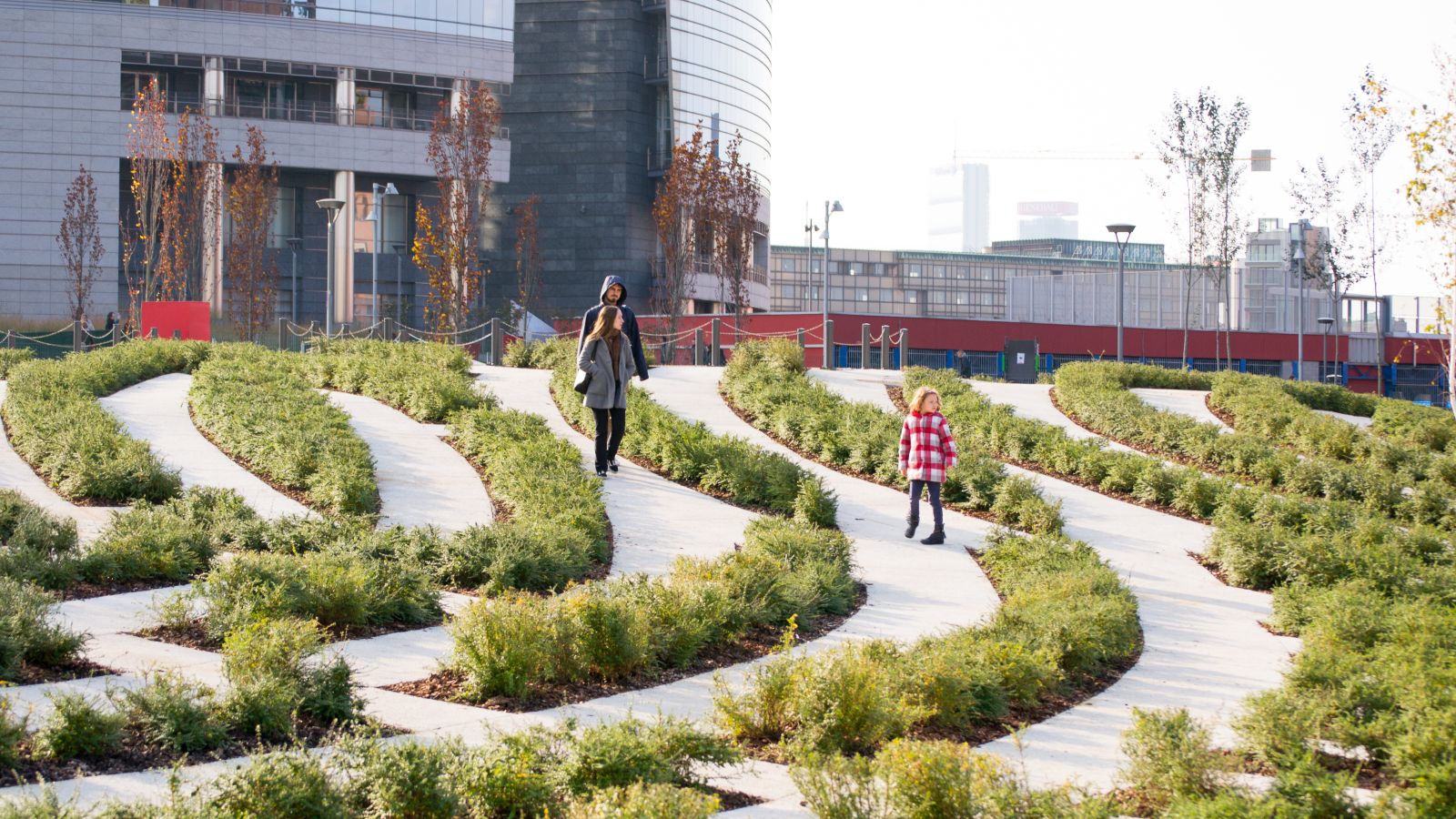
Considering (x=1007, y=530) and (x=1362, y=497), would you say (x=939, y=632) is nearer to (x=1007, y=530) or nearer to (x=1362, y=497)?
(x=1007, y=530)

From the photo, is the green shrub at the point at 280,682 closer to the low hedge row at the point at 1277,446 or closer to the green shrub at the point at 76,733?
the green shrub at the point at 76,733

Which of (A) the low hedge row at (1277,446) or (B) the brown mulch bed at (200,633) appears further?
(A) the low hedge row at (1277,446)

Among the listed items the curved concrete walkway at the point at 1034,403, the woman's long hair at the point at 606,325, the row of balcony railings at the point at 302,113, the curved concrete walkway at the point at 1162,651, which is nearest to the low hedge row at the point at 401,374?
the woman's long hair at the point at 606,325

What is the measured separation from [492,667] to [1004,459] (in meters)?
10.5

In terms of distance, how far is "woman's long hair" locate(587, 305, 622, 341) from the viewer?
13.5 meters

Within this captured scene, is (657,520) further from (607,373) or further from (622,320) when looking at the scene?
(622,320)

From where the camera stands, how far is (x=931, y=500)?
11844 mm

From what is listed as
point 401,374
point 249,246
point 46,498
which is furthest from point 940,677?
point 249,246

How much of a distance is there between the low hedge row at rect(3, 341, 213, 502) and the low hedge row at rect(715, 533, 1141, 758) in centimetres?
689

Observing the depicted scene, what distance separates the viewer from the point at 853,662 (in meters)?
6.26

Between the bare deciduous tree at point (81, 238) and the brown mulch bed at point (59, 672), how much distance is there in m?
49.6

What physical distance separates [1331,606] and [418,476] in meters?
8.13

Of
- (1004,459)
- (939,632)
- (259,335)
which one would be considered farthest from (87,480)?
(259,335)

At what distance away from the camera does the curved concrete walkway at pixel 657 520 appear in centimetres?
1062
